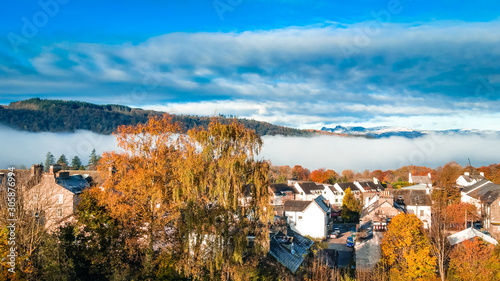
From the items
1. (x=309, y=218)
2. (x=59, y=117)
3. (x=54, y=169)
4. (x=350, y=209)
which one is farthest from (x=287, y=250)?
(x=59, y=117)

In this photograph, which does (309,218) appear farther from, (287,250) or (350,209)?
(287,250)

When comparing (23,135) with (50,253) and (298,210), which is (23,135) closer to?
(298,210)

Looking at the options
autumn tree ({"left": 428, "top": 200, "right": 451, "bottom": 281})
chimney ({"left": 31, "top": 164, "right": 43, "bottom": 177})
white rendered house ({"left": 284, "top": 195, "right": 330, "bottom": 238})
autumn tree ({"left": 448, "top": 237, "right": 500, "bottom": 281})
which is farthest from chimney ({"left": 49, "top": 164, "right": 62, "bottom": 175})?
autumn tree ({"left": 448, "top": 237, "right": 500, "bottom": 281})

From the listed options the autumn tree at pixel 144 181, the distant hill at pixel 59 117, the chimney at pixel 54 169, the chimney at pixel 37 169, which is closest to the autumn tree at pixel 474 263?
the autumn tree at pixel 144 181

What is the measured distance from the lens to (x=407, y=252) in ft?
108

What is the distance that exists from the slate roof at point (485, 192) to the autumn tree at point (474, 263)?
93.2ft

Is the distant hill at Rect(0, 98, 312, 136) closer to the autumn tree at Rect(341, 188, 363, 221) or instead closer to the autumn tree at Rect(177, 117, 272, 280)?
the autumn tree at Rect(341, 188, 363, 221)

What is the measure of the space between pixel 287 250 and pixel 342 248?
73.4 ft

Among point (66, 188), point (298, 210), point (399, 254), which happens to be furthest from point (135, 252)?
point (298, 210)

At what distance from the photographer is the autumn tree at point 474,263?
2880 cm

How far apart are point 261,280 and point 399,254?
48.8 feet

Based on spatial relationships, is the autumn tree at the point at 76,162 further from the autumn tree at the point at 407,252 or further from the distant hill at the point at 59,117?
the autumn tree at the point at 407,252

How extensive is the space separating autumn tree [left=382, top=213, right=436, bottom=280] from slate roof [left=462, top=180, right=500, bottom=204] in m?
33.5

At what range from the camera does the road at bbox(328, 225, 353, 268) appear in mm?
44297
